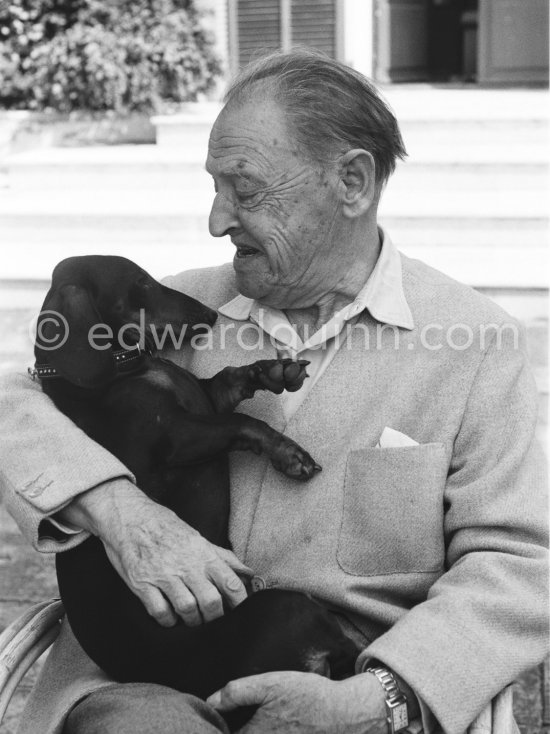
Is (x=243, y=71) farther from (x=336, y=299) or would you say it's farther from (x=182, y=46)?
(x=182, y=46)

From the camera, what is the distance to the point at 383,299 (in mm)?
2031

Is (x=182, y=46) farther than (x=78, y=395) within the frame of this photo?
Yes

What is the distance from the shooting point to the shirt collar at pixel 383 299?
2.00 meters

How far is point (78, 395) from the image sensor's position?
1.96 meters

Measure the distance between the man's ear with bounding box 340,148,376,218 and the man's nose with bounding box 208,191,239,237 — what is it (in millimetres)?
227

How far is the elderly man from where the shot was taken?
5.56 ft

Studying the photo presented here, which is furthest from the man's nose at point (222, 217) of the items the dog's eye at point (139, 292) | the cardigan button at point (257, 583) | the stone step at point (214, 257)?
the stone step at point (214, 257)

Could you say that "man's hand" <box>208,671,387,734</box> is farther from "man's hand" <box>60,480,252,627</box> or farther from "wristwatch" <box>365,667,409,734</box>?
"man's hand" <box>60,480,252,627</box>

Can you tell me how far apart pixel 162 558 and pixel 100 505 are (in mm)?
169

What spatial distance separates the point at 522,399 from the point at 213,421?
1.98ft

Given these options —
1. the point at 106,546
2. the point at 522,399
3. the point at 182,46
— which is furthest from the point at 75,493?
the point at 182,46

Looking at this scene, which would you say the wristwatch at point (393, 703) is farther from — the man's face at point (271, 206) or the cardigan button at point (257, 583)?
the man's face at point (271, 206)

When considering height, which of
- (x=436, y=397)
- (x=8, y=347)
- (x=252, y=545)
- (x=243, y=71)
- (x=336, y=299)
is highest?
(x=243, y=71)

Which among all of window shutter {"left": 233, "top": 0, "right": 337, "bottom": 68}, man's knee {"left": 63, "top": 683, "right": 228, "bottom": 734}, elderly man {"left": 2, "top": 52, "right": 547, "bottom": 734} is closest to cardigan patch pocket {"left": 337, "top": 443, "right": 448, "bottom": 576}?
elderly man {"left": 2, "top": 52, "right": 547, "bottom": 734}
